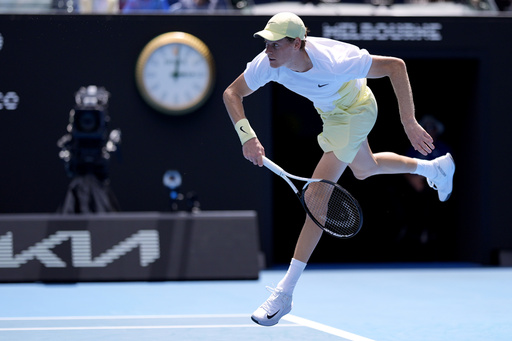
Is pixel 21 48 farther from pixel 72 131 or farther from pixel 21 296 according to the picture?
pixel 21 296

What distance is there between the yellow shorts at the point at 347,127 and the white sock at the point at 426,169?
63 centimetres

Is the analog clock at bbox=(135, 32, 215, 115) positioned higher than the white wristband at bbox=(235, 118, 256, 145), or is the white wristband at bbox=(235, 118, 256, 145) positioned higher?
the analog clock at bbox=(135, 32, 215, 115)

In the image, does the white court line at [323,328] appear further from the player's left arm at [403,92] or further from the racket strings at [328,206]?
the player's left arm at [403,92]

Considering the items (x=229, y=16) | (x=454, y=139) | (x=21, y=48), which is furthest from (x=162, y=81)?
(x=454, y=139)

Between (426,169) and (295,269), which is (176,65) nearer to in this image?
(426,169)

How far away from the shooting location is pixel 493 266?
816cm

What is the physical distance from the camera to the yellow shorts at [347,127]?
14.2 ft

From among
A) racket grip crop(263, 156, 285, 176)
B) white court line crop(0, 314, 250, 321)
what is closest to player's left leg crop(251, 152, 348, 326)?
racket grip crop(263, 156, 285, 176)

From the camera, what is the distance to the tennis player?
3945 mm

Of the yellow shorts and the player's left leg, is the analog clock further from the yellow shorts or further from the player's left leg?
the player's left leg

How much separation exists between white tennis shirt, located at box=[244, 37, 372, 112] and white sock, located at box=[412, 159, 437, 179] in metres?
1.01

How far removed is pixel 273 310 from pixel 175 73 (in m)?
4.33

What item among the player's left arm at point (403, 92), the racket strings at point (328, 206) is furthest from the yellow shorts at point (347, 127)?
the player's left arm at point (403, 92)

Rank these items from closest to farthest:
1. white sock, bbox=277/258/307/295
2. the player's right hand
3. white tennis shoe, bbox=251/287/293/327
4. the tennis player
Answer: the player's right hand < the tennis player < white tennis shoe, bbox=251/287/293/327 < white sock, bbox=277/258/307/295
